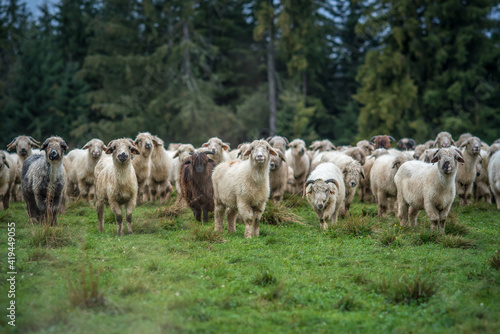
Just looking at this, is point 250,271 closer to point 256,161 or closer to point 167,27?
point 256,161

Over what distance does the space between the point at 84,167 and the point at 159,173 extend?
2.24 m

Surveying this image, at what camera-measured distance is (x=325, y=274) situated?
22.8 ft

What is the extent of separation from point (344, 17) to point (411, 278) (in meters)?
37.5

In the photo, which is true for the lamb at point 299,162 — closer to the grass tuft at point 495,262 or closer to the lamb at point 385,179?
the lamb at point 385,179

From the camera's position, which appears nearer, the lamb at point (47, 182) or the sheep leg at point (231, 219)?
the lamb at point (47, 182)

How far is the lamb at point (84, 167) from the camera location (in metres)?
12.9

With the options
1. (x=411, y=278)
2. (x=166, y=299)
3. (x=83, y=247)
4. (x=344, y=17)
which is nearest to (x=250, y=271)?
(x=166, y=299)

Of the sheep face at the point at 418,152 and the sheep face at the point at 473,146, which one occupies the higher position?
the sheep face at the point at 473,146

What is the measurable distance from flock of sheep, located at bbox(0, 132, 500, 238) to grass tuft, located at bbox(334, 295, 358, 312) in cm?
362

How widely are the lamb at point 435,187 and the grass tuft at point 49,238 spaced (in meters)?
7.12

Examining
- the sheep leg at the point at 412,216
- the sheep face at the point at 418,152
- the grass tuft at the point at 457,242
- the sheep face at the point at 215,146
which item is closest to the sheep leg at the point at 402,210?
the sheep leg at the point at 412,216

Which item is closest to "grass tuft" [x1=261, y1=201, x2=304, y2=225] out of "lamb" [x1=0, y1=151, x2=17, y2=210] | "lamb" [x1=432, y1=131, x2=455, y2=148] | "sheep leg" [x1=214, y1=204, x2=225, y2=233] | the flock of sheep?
the flock of sheep

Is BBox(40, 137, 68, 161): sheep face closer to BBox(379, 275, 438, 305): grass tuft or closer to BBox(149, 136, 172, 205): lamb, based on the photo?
BBox(149, 136, 172, 205): lamb

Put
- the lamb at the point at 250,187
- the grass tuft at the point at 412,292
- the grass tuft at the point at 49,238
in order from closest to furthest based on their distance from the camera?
1. the grass tuft at the point at 412,292
2. the grass tuft at the point at 49,238
3. the lamb at the point at 250,187
